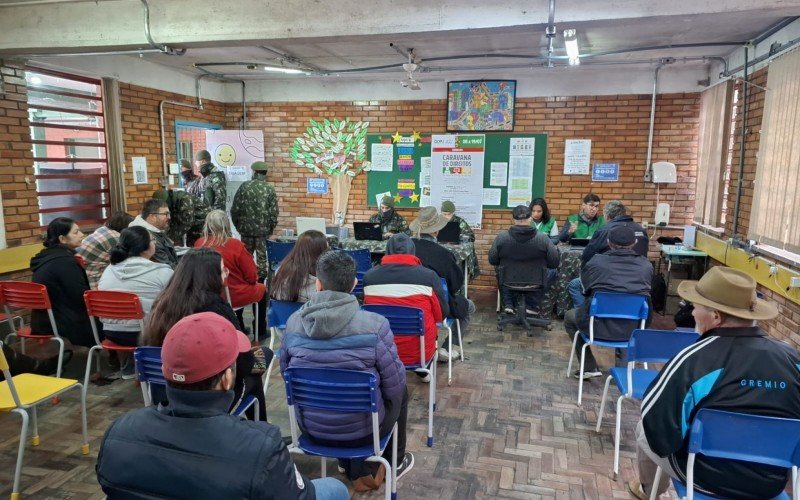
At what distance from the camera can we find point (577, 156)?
22.3 ft

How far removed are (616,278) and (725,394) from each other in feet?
6.56

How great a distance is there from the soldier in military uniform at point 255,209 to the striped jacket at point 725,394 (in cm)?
539

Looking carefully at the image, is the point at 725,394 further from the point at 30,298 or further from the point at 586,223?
the point at 586,223

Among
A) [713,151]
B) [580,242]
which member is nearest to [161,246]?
[580,242]

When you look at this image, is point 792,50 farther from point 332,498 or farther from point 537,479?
point 332,498

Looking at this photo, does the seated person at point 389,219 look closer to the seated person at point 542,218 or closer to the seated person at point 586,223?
the seated person at point 542,218

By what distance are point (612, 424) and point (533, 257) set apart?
2083 millimetres

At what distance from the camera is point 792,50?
13.2ft

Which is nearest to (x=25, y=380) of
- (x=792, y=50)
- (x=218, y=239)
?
(x=218, y=239)

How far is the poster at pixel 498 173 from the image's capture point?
7.03m

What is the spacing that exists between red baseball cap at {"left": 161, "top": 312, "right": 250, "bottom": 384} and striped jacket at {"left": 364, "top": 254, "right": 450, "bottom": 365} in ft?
5.99

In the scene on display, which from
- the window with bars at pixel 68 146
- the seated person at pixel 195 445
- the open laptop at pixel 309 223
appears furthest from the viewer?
the open laptop at pixel 309 223

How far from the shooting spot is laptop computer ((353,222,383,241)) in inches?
227

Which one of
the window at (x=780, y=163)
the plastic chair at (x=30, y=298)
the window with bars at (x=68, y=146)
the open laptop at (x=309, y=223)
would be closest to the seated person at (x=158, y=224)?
the plastic chair at (x=30, y=298)
